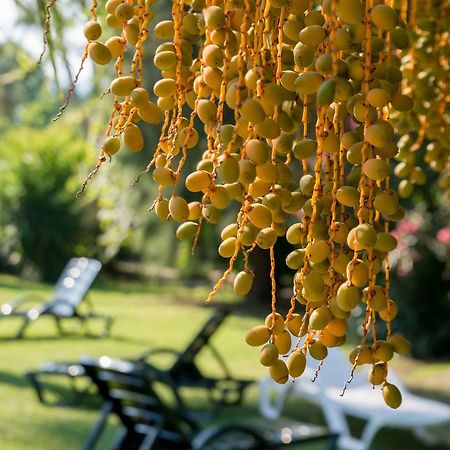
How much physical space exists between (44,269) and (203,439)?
10.1 m

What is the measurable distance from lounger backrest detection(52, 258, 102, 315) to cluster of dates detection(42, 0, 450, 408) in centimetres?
739

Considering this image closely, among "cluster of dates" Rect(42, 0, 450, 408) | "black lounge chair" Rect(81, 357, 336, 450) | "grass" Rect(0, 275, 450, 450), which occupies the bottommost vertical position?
"grass" Rect(0, 275, 450, 450)

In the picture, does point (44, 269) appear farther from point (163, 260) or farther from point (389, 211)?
point (389, 211)

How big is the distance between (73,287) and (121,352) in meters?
1.08

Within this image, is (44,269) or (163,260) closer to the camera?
(163,260)

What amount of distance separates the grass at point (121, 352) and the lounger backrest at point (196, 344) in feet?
1.75

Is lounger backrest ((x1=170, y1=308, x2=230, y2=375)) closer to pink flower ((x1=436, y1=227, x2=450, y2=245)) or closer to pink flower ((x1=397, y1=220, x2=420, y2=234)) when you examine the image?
pink flower ((x1=436, y1=227, x2=450, y2=245))

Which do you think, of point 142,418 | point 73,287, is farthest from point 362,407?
point 73,287

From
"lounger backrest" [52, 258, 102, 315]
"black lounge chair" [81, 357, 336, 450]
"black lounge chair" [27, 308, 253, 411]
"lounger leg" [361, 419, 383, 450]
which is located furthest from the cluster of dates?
"lounger backrest" [52, 258, 102, 315]

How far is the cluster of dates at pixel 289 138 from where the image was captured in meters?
0.62

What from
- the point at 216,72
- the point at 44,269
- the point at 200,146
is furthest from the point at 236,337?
→ the point at 216,72

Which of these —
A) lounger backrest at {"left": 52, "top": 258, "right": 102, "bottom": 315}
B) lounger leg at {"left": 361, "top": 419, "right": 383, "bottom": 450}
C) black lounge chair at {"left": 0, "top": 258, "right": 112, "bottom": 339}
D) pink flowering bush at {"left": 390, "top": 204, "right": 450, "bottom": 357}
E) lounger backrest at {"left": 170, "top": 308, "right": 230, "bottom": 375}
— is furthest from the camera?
lounger backrest at {"left": 52, "top": 258, "right": 102, "bottom": 315}

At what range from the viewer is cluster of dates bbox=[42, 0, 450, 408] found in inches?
24.5

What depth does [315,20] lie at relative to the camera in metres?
0.69
